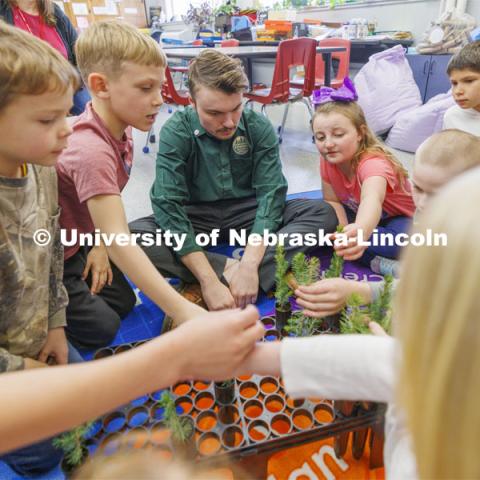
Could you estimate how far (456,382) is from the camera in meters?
0.29

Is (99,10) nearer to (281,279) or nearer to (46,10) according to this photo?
(46,10)

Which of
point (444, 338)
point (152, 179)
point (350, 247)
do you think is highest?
point (444, 338)

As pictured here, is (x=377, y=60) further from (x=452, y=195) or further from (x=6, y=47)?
(x=452, y=195)

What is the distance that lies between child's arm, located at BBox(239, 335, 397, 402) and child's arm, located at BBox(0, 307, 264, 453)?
8 centimetres

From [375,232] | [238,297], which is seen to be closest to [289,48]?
[375,232]

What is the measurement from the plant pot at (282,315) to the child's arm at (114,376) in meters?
0.45

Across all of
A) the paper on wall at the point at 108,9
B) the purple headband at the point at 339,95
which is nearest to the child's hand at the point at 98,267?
the purple headband at the point at 339,95

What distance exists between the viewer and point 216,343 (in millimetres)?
559

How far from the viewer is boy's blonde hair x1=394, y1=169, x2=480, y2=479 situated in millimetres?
281

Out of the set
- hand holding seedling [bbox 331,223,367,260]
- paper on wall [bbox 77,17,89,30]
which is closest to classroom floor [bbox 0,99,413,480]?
hand holding seedling [bbox 331,223,367,260]

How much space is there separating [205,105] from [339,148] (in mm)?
546

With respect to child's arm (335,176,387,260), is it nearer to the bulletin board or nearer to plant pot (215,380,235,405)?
plant pot (215,380,235,405)

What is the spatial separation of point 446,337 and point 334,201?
150cm

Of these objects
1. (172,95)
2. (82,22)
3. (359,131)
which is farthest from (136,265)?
(82,22)
